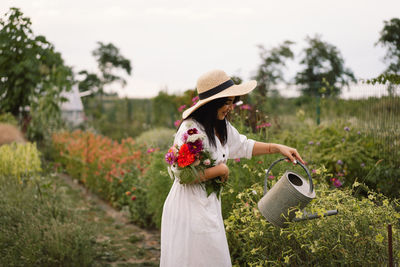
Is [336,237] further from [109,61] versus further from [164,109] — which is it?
[109,61]

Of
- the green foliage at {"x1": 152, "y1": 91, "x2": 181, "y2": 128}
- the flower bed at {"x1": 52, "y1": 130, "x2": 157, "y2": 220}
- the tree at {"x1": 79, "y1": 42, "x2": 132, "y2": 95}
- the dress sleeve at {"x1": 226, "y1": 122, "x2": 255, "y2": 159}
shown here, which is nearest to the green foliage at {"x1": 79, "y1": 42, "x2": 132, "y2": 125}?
the tree at {"x1": 79, "y1": 42, "x2": 132, "y2": 95}

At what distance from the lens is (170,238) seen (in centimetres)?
246

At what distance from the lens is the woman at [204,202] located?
2361 millimetres

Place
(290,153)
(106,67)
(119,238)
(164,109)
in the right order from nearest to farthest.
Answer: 1. (290,153)
2. (119,238)
3. (164,109)
4. (106,67)

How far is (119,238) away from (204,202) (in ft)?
10.2

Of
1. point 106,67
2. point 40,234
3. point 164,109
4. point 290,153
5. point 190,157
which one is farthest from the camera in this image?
point 106,67

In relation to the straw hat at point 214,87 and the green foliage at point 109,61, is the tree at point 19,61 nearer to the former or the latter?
the straw hat at point 214,87

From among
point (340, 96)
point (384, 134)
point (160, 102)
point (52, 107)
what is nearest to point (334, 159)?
point (384, 134)

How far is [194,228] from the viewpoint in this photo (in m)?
2.36

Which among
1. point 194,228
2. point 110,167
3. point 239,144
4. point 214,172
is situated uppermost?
point 239,144

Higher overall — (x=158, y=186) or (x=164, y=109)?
(x=164, y=109)

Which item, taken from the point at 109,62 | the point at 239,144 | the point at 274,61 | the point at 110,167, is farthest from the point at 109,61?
the point at 239,144

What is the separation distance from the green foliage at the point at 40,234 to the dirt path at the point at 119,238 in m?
0.39

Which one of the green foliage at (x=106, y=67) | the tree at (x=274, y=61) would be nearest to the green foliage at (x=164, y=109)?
the tree at (x=274, y=61)
